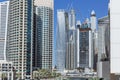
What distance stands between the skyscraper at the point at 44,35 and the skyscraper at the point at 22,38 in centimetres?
1316

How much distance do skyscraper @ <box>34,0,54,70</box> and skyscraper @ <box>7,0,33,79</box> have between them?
43.2 ft

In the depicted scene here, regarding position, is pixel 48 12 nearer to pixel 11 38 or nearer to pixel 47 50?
pixel 47 50

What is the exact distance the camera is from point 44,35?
163 metres

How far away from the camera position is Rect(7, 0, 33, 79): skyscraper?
12888 centimetres

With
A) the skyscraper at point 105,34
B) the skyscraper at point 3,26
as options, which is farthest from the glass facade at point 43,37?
the skyscraper at point 105,34

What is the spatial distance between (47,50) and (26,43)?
29.8 meters

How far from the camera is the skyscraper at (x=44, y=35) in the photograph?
502 ft

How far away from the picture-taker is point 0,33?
162m
